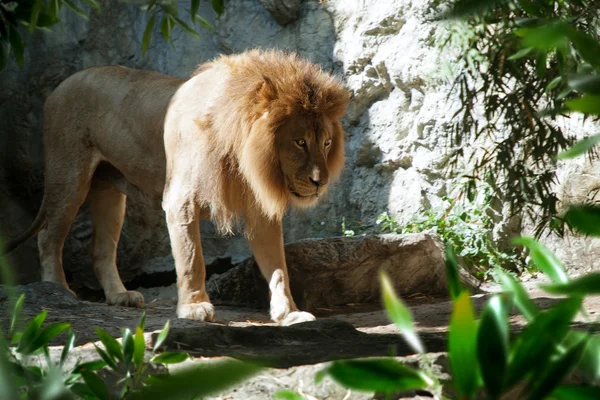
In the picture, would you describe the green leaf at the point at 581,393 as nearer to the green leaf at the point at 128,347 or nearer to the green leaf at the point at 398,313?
the green leaf at the point at 398,313

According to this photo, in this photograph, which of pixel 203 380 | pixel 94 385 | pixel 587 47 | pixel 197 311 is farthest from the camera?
pixel 197 311

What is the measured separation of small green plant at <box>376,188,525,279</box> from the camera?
5770 mm

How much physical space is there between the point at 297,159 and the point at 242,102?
0.44 m

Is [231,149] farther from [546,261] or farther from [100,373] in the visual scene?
[546,261]

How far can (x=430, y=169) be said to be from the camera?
630 cm

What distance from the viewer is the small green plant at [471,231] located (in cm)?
577

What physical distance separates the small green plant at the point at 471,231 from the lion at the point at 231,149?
1.68 metres

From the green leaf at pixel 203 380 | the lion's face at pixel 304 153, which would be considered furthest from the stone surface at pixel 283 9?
the green leaf at pixel 203 380

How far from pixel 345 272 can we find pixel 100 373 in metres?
3.37

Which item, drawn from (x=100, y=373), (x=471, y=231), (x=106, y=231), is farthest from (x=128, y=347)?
(x=471, y=231)

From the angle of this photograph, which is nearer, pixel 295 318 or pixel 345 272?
pixel 295 318

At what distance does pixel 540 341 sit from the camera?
2.43 feet

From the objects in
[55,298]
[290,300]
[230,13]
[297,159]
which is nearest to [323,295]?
[290,300]

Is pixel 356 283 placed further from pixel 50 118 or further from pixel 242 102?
pixel 50 118
